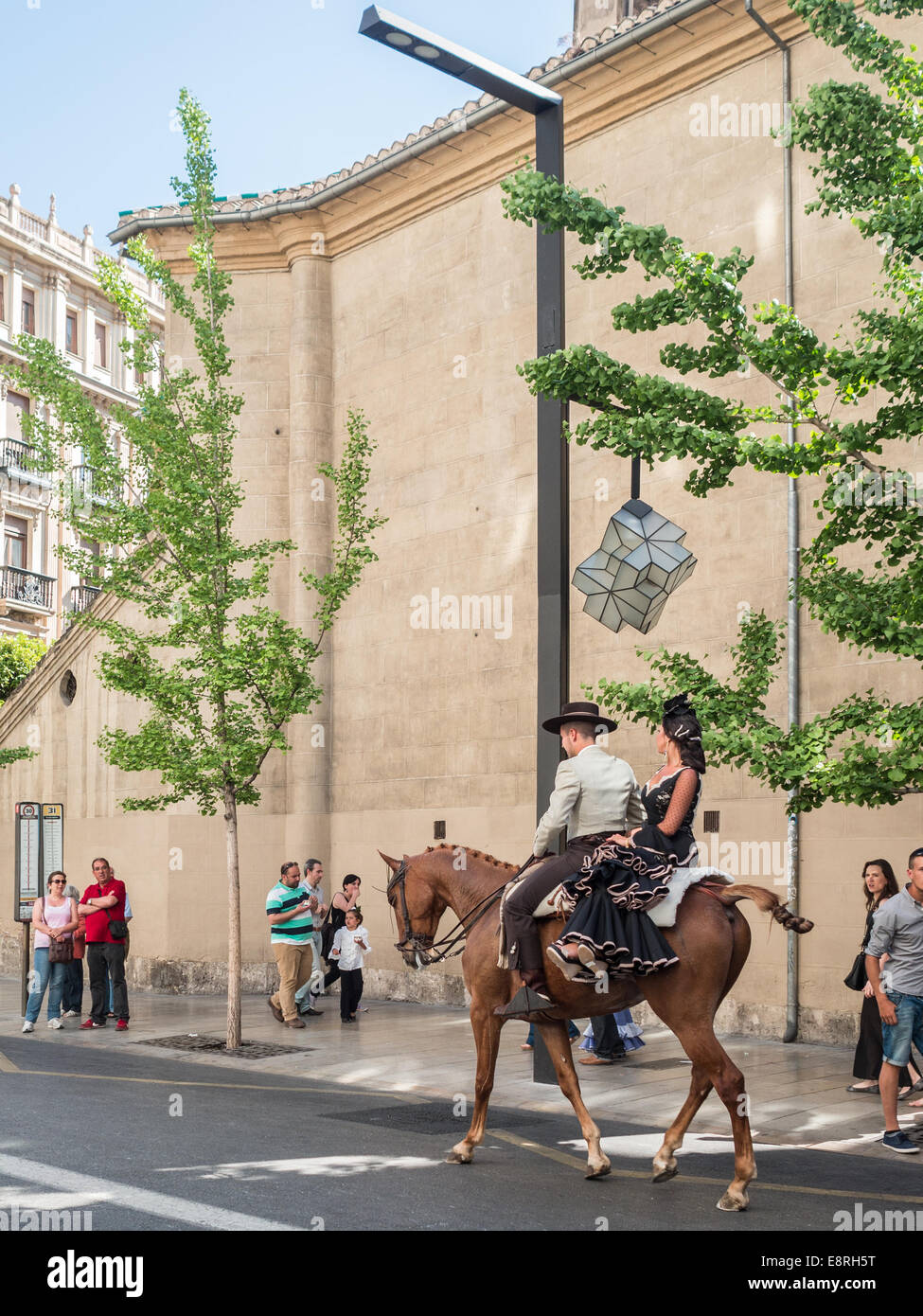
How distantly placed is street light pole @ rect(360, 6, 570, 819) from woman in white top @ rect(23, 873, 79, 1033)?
24.7 feet

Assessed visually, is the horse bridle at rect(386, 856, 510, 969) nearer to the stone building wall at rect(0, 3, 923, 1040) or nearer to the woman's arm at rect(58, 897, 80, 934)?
the stone building wall at rect(0, 3, 923, 1040)

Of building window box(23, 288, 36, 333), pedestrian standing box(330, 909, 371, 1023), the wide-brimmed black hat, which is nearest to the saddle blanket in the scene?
the wide-brimmed black hat

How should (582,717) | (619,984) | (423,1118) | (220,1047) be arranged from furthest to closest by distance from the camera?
(220,1047)
(423,1118)
(582,717)
(619,984)

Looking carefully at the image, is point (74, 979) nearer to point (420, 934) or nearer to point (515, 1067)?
point (515, 1067)

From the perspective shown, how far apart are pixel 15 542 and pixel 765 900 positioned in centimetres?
4308

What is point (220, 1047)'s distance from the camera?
1526 centimetres

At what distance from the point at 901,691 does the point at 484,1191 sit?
882 cm

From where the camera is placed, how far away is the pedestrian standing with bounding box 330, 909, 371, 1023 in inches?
680

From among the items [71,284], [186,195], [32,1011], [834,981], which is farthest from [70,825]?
[71,284]

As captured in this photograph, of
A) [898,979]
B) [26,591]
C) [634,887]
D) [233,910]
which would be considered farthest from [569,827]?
[26,591]

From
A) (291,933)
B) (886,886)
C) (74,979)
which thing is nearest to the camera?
(886,886)

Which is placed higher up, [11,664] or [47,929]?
[11,664]

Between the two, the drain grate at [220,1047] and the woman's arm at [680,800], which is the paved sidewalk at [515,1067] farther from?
the woman's arm at [680,800]
